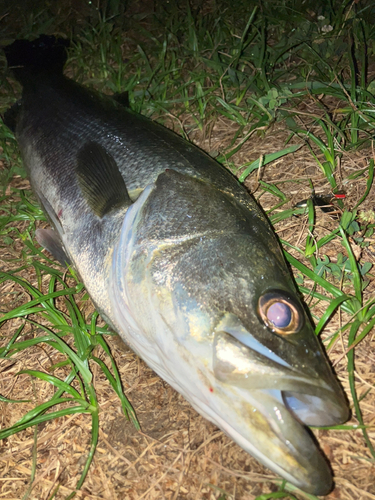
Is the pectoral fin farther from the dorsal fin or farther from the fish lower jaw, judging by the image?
the fish lower jaw

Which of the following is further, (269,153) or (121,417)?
(269,153)

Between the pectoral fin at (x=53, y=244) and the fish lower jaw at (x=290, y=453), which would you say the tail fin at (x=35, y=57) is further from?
the fish lower jaw at (x=290, y=453)

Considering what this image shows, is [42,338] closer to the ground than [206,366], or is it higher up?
closer to the ground

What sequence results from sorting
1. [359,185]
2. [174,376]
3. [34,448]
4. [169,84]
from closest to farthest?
[174,376] < [34,448] < [359,185] < [169,84]

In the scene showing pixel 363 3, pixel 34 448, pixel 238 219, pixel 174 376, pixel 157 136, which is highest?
pixel 363 3

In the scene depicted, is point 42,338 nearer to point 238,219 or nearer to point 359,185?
point 238,219

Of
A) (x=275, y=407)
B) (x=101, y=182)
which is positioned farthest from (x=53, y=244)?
(x=275, y=407)

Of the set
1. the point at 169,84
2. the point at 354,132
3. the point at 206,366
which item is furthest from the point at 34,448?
the point at 169,84
